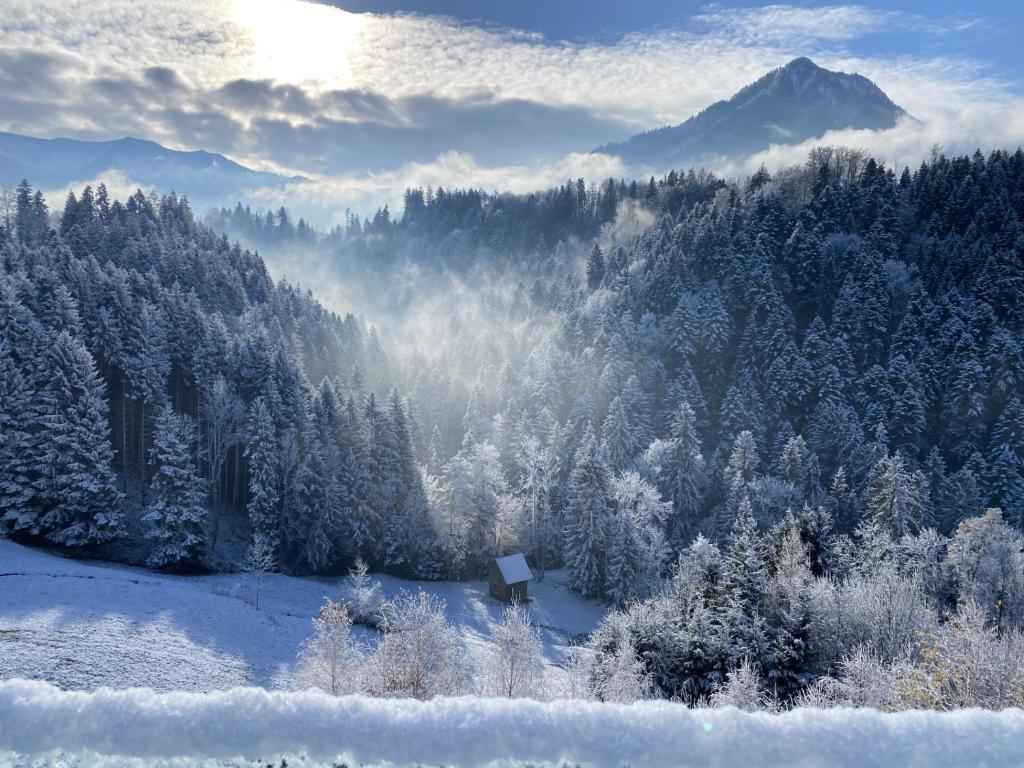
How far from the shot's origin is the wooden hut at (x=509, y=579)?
4978cm

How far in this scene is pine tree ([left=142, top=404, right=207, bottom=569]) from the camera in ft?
148

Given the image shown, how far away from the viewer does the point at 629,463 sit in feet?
221

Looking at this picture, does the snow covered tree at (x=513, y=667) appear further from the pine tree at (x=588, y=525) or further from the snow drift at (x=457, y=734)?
the pine tree at (x=588, y=525)

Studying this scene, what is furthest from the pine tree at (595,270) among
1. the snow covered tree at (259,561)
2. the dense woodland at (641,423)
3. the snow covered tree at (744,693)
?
the snow covered tree at (744,693)

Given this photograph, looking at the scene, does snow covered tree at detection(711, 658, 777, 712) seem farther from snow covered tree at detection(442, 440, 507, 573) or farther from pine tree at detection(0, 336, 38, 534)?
pine tree at detection(0, 336, 38, 534)

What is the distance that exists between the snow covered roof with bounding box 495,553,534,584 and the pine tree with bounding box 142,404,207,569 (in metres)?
24.2

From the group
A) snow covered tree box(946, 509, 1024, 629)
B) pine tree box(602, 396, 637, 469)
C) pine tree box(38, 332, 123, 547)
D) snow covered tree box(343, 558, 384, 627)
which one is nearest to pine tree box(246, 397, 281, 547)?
pine tree box(38, 332, 123, 547)

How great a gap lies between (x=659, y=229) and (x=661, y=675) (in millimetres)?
105574

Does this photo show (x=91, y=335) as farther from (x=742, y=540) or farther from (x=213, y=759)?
(x=213, y=759)

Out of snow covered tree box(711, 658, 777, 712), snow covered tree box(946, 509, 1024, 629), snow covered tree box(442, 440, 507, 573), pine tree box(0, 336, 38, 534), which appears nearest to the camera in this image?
snow covered tree box(711, 658, 777, 712)

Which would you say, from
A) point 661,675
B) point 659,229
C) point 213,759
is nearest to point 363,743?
point 213,759

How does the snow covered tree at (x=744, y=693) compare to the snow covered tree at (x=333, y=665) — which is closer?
the snow covered tree at (x=744, y=693)

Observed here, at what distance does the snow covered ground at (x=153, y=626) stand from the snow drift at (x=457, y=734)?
65.7 feet

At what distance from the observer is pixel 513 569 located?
50.6m
